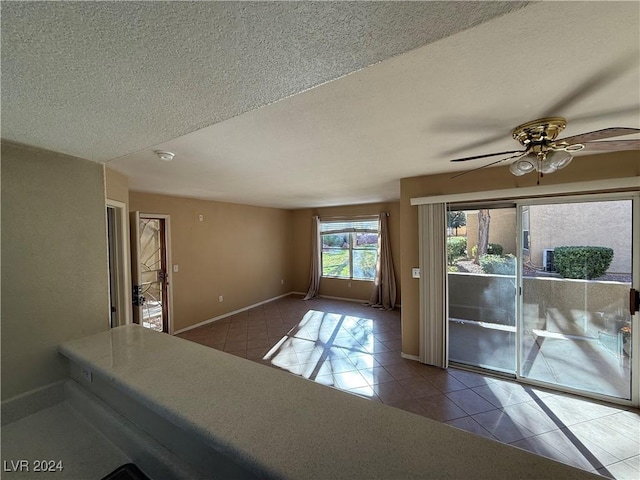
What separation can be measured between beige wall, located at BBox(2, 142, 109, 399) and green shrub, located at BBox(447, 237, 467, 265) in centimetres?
340

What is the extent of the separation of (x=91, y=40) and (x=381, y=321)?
501 cm

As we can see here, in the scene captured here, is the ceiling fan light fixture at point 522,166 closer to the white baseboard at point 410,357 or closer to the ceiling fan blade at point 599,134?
the ceiling fan blade at point 599,134

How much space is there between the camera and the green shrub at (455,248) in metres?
3.18

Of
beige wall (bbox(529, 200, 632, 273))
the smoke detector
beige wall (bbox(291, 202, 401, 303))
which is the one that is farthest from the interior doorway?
beige wall (bbox(529, 200, 632, 273))

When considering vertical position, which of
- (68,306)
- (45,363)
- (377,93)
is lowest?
(45,363)

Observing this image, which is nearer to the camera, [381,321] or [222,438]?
[222,438]

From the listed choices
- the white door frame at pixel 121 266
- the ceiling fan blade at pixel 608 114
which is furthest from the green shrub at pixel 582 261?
the white door frame at pixel 121 266

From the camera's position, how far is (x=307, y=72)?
2.26 feet

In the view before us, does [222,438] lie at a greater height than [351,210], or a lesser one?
lesser

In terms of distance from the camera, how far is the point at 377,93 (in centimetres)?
128

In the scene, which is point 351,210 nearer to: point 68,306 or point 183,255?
point 183,255

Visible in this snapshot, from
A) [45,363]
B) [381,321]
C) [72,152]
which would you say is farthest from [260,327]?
[72,152]

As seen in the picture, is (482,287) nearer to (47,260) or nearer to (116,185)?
(47,260)

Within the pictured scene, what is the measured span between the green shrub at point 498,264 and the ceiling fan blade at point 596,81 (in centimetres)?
191
